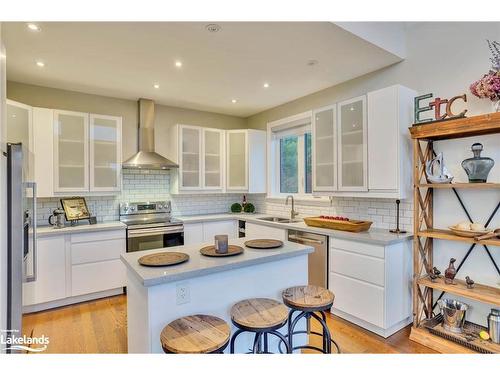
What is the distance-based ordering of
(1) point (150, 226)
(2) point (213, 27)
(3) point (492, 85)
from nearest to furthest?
1. (3) point (492, 85)
2. (2) point (213, 27)
3. (1) point (150, 226)

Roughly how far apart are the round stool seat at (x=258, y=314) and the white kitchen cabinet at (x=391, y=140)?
168cm

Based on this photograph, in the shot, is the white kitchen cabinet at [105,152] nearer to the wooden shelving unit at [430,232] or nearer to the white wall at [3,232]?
the white wall at [3,232]

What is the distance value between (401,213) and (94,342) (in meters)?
3.11

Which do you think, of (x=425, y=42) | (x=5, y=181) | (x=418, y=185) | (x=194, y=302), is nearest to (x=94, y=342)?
(x=194, y=302)

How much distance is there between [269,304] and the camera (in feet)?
5.49

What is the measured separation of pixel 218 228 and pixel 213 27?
275cm

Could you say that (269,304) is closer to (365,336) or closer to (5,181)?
(365,336)

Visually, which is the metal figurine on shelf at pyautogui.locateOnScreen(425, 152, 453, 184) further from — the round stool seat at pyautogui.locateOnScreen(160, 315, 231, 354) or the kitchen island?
the round stool seat at pyautogui.locateOnScreen(160, 315, 231, 354)

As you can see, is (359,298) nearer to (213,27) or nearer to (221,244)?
(221,244)

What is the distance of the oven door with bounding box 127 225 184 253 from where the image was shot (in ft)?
11.4

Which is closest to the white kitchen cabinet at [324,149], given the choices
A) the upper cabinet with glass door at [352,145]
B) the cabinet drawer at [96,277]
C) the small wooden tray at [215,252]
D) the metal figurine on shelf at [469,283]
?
the upper cabinet with glass door at [352,145]

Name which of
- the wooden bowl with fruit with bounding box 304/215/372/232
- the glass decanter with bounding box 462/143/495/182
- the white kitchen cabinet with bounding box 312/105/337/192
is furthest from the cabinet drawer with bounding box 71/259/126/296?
the glass decanter with bounding box 462/143/495/182

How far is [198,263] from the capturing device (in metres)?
1.72

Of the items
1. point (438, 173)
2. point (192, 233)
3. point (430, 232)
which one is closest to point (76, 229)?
point (192, 233)
